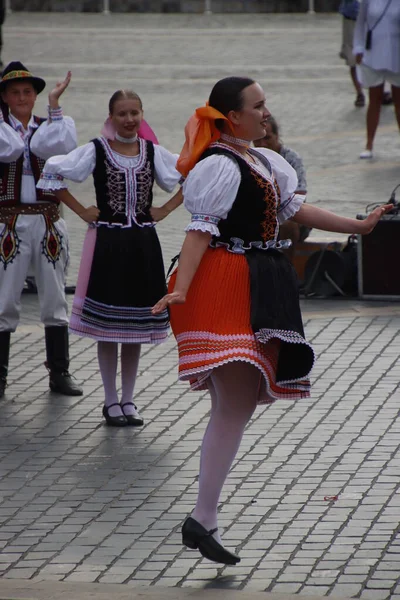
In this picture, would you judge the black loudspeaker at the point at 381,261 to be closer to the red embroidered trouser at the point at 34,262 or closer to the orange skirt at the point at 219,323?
the red embroidered trouser at the point at 34,262

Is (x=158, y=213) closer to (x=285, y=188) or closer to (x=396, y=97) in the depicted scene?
(x=285, y=188)

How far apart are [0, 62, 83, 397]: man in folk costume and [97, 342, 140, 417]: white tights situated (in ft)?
1.93

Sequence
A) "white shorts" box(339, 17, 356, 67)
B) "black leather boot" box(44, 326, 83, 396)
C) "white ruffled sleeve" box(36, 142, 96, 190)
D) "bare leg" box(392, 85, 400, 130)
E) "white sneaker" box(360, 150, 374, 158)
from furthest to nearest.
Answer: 1. "white shorts" box(339, 17, 356, 67)
2. "white sneaker" box(360, 150, 374, 158)
3. "bare leg" box(392, 85, 400, 130)
4. "black leather boot" box(44, 326, 83, 396)
5. "white ruffled sleeve" box(36, 142, 96, 190)

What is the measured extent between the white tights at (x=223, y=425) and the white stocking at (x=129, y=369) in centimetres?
210

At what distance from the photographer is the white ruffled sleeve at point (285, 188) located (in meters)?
5.29

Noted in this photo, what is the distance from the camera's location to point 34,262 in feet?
25.2

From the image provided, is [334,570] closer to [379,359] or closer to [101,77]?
[379,359]

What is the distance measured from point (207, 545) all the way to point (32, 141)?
3123 millimetres

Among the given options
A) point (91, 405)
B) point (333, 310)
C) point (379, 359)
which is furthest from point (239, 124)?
point (333, 310)

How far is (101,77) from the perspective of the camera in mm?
22516

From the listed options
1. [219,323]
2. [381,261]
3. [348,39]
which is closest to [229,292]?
[219,323]

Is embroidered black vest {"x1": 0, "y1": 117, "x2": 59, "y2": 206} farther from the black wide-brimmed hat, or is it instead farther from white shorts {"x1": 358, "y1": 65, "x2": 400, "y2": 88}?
white shorts {"x1": 358, "y1": 65, "x2": 400, "y2": 88}

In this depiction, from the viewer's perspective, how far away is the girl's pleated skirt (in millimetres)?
7066

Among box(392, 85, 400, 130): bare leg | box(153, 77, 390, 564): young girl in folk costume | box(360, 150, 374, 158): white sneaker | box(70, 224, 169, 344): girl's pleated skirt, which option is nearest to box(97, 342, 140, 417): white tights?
box(70, 224, 169, 344): girl's pleated skirt
